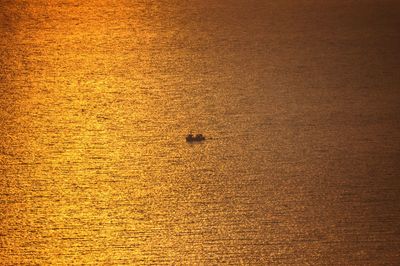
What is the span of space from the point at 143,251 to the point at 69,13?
1.33 m

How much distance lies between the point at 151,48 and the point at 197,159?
66cm

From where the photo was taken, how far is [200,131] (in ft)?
6.56

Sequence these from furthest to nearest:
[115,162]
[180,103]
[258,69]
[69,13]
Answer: [69,13] → [258,69] → [180,103] → [115,162]

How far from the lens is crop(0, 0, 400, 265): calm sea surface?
1.65m

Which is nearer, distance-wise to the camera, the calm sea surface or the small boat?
the calm sea surface

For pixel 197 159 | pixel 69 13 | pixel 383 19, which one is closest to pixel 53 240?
pixel 197 159

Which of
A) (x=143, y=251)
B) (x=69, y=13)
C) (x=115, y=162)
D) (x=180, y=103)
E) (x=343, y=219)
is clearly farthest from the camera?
(x=69, y=13)

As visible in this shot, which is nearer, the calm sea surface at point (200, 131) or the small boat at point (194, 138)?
the calm sea surface at point (200, 131)

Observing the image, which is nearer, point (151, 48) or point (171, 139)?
point (171, 139)

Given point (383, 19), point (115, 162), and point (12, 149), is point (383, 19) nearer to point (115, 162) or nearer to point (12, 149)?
point (115, 162)

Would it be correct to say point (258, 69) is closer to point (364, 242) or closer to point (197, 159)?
point (197, 159)

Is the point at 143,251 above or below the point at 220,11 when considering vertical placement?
below

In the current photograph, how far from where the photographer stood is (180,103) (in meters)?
2.10

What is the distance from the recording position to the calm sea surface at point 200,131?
1.65 meters
